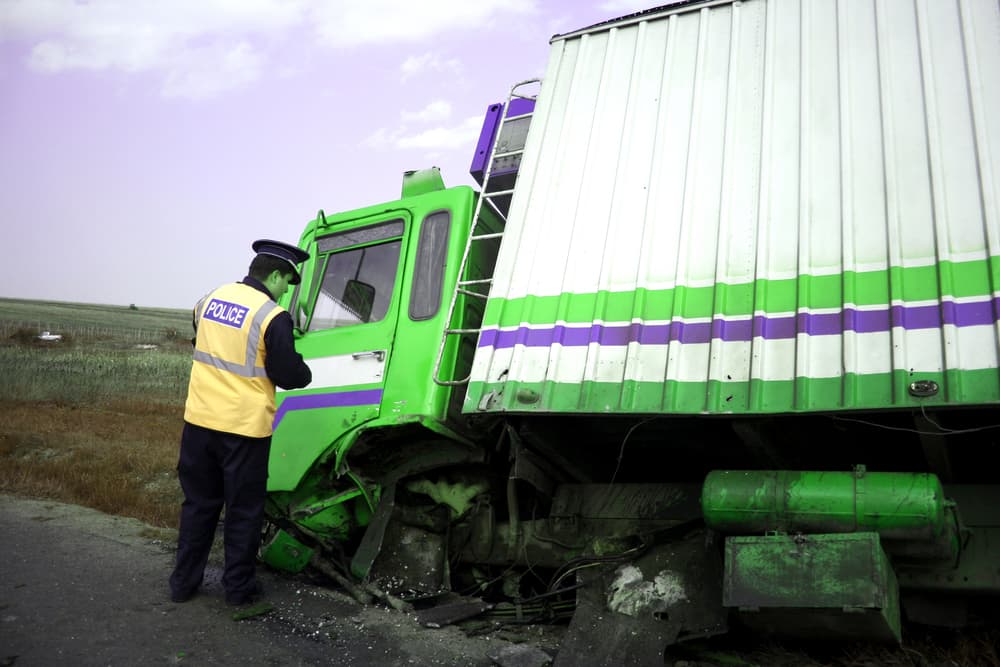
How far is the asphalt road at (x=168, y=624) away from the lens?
3.24m

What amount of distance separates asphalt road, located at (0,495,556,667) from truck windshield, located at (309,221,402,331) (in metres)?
1.60

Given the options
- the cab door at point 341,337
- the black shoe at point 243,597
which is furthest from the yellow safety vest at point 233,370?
the black shoe at point 243,597

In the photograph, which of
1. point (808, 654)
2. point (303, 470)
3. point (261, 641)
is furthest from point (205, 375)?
point (808, 654)

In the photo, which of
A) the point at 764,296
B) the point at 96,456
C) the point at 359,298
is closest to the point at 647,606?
the point at 764,296

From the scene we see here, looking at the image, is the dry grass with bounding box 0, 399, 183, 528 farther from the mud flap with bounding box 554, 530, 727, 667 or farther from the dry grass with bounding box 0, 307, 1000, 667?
the mud flap with bounding box 554, 530, 727, 667

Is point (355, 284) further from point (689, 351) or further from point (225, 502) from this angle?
point (689, 351)

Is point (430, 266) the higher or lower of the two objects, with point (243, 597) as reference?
higher

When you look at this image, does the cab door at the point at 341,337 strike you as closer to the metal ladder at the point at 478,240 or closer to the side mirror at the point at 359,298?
the side mirror at the point at 359,298

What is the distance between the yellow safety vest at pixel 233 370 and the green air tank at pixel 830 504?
7.38ft

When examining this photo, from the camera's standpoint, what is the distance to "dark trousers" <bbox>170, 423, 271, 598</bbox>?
12.7 feet

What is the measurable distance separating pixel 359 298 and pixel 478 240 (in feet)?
2.79

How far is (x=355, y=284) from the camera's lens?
4.96 meters

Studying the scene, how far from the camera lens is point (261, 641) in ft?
11.5

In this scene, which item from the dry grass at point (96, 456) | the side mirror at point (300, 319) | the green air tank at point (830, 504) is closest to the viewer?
the green air tank at point (830, 504)
